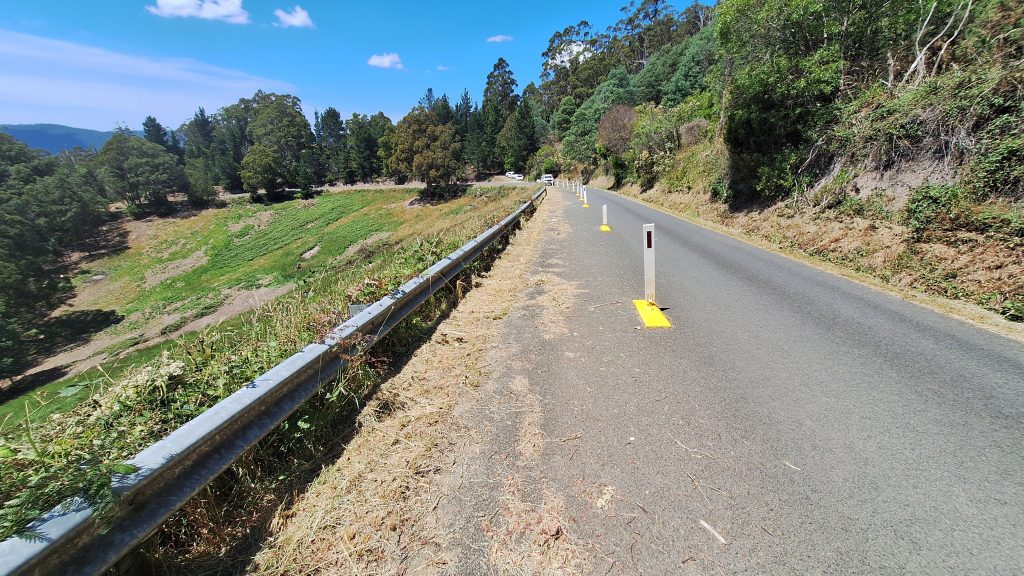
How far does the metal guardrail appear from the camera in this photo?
1.30 metres

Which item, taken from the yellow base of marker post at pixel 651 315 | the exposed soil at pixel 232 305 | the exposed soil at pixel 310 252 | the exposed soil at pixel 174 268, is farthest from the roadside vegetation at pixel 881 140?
the exposed soil at pixel 174 268

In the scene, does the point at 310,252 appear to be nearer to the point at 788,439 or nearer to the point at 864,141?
the point at 864,141

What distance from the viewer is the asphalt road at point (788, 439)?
6.13 feet

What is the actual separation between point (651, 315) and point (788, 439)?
96.5 inches

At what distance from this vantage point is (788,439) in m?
2.61

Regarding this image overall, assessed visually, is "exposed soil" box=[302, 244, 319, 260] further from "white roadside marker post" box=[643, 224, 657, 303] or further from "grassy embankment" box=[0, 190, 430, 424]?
"white roadside marker post" box=[643, 224, 657, 303]

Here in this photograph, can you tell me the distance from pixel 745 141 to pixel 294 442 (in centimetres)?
1620

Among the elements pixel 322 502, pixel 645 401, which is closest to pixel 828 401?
pixel 645 401

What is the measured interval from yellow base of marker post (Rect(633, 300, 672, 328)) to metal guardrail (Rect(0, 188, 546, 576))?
3451mm

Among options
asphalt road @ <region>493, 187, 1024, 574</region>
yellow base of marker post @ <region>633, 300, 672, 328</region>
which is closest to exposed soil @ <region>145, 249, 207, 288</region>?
yellow base of marker post @ <region>633, 300, 672, 328</region>

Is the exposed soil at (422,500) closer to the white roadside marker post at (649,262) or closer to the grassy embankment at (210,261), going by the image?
the white roadside marker post at (649,262)

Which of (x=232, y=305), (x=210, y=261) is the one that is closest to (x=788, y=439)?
(x=232, y=305)

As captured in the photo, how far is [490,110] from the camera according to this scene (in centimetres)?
7994

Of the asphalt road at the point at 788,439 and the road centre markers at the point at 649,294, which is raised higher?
the road centre markers at the point at 649,294
